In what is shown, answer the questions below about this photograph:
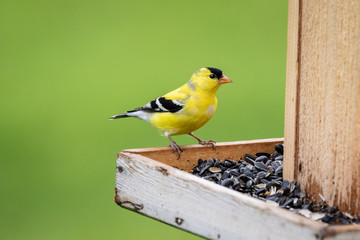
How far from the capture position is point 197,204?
2.63 meters

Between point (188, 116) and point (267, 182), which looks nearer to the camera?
point (267, 182)

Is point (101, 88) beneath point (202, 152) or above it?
beneath

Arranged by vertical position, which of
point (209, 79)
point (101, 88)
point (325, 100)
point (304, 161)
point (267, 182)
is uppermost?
point (325, 100)

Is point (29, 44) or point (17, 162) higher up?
point (29, 44)

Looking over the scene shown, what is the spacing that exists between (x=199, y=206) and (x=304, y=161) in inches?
20.7

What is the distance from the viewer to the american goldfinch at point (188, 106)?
155 inches

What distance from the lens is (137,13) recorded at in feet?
28.3

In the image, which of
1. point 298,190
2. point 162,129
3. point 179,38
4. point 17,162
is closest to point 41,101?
point 17,162

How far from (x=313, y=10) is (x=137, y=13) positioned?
20.0ft

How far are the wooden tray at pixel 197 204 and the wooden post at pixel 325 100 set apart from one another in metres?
0.36

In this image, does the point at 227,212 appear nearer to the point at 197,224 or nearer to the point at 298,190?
the point at 197,224

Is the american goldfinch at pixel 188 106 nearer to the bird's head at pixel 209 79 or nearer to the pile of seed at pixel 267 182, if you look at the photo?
the bird's head at pixel 209 79

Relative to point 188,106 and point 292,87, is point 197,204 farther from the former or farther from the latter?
point 188,106

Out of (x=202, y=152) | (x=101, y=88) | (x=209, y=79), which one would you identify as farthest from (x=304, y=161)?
(x=101, y=88)
